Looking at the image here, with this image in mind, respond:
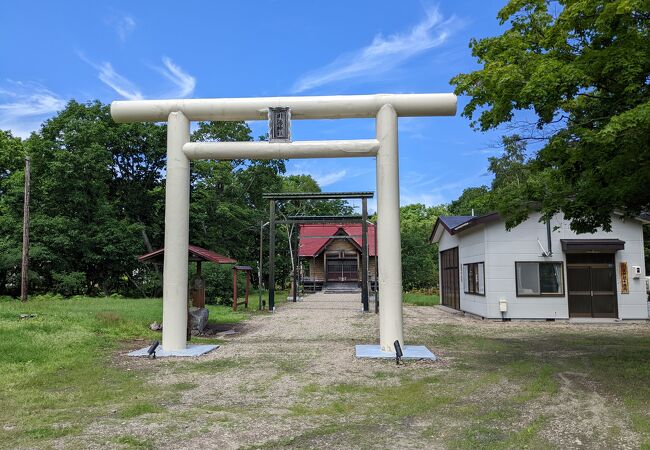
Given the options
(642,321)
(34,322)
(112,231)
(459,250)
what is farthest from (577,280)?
(112,231)

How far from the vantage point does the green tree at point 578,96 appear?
7.06 metres

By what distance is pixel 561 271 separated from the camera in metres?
16.7

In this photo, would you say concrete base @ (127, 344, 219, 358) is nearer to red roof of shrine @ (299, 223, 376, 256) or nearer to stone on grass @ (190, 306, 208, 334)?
stone on grass @ (190, 306, 208, 334)

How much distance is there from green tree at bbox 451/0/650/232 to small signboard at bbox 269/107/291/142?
3.52 meters

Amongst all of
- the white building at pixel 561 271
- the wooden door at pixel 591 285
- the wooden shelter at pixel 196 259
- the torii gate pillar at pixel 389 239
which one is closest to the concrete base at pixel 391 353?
the torii gate pillar at pixel 389 239

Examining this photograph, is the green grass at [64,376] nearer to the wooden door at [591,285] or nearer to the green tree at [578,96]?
the green tree at [578,96]

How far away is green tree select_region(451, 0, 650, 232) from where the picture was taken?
706cm

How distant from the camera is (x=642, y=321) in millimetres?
16234

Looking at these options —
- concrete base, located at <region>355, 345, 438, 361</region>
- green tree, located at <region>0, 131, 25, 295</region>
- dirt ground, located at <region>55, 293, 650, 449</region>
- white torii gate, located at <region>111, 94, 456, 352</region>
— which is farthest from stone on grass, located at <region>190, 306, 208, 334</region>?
green tree, located at <region>0, 131, 25, 295</region>

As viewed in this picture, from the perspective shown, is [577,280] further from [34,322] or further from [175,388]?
[34,322]

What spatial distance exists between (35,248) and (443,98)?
24.2 m

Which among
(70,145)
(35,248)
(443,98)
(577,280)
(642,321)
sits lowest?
(642,321)

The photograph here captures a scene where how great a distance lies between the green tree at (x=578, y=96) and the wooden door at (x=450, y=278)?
1173 cm

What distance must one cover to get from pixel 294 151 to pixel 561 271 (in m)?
11.5
